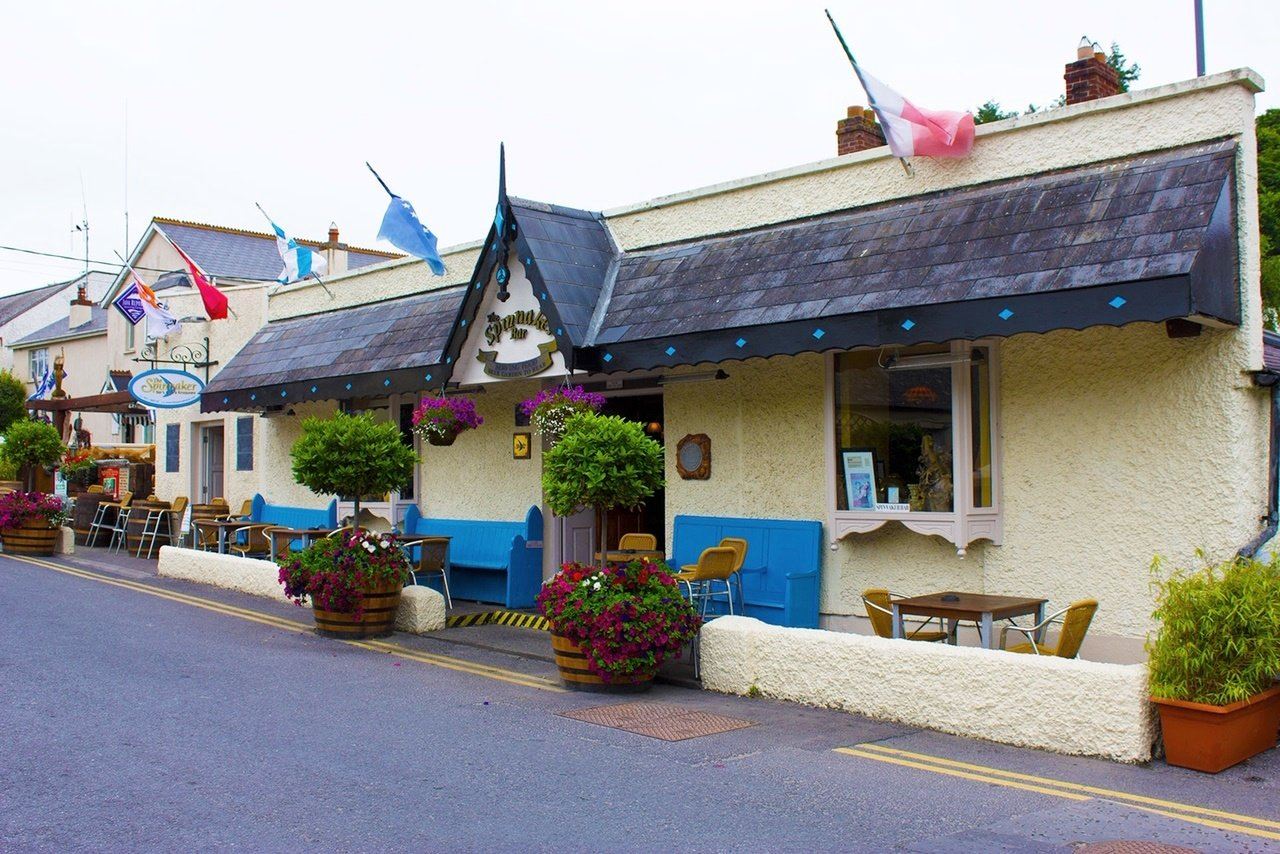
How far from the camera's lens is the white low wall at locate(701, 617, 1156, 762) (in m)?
7.02

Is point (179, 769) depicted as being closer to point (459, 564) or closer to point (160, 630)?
point (160, 630)

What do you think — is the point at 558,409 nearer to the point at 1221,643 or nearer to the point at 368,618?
the point at 368,618

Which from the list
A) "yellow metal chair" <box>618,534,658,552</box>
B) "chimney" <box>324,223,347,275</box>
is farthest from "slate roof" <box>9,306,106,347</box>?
"yellow metal chair" <box>618,534,658,552</box>

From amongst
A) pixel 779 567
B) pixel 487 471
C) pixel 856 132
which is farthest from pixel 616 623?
pixel 856 132

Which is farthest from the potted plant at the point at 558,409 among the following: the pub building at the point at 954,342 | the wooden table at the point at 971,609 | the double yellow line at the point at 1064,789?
the double yellow line at the point at 1064,789

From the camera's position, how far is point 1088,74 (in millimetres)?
10211

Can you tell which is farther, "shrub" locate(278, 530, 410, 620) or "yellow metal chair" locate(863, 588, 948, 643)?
"shrub" locate(278, 530, 410, 620)

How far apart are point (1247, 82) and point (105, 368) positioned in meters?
36.1

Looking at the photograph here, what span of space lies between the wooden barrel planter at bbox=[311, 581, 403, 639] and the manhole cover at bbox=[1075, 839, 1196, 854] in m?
7.94

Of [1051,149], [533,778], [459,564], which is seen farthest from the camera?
[459,564]

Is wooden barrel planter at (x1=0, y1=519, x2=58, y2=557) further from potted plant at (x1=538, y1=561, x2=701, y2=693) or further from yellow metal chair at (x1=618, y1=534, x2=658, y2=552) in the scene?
potted plant at (x1=538, y1=561, x2=701, y2=693)

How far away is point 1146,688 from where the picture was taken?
6.94 meters

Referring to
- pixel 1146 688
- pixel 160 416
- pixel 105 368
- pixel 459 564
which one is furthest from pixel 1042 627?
pixel 105 368

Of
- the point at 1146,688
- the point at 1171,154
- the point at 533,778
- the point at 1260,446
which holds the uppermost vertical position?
the point at 1171,154
